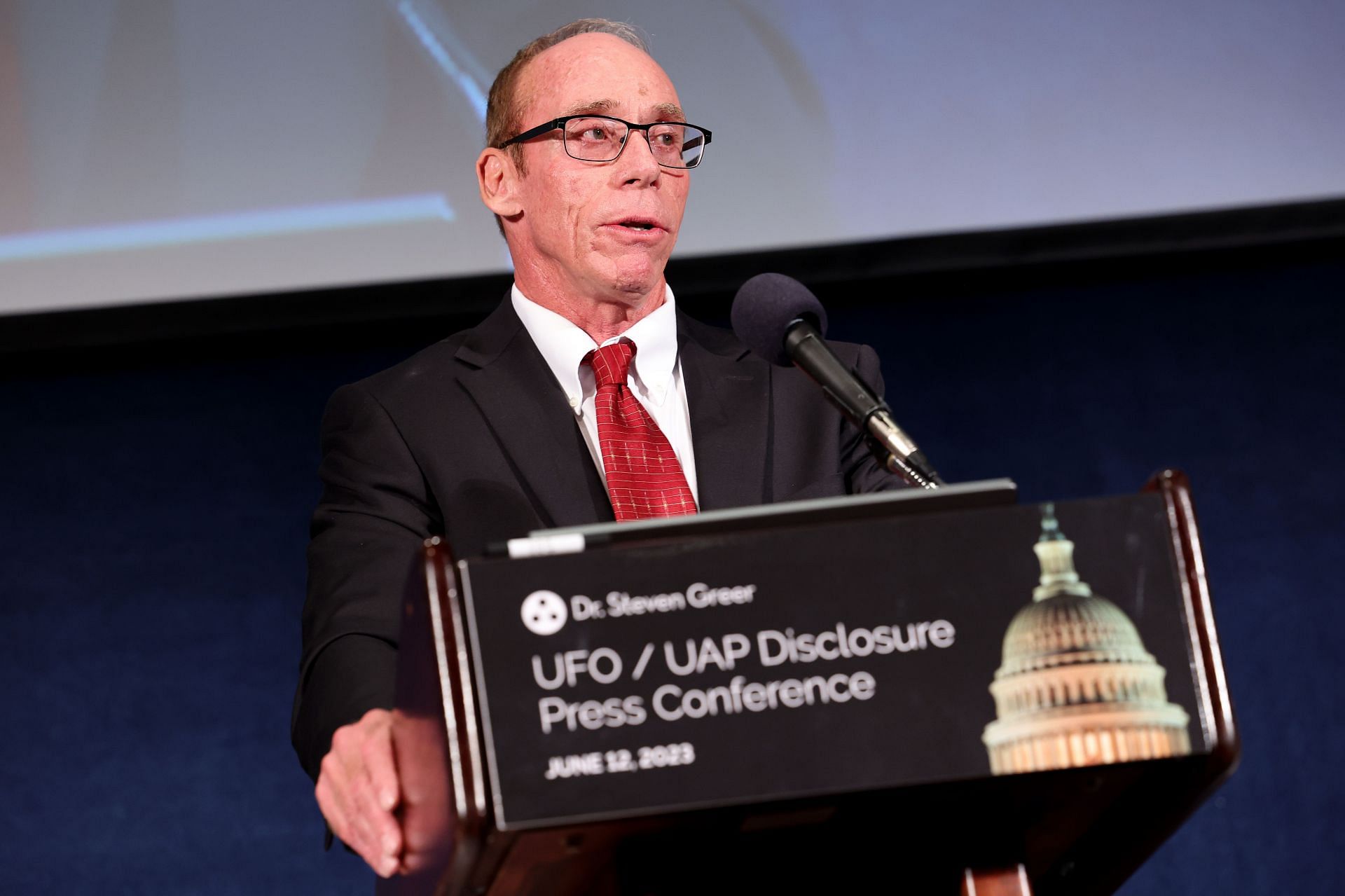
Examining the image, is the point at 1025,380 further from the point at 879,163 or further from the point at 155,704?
the point at 155,704

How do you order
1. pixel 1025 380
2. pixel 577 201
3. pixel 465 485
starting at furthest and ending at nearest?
pixel 1025 380, pixel 577 201, pixel 465 485

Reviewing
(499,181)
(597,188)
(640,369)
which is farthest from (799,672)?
(499,181)

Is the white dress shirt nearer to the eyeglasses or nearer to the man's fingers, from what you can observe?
the eyeglasses

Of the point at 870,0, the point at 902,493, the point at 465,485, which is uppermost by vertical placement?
the point at 870,0

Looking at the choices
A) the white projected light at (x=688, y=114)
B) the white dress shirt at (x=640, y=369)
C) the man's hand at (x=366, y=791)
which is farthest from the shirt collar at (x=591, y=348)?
the white projected light at (x=688, y=114)

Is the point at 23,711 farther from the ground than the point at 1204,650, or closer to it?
farther from the ground

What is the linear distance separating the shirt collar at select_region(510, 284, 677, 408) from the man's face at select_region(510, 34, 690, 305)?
0.04m

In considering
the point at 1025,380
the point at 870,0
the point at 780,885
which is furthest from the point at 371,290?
the point at 780,885

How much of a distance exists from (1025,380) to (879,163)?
25.9 inches

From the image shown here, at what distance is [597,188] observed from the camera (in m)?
1.75

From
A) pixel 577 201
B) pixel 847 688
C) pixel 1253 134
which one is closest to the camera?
pixel 847 688

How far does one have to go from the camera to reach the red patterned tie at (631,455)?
1524mm

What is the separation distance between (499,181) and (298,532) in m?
1.52

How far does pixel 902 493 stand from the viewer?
0.86 metres
